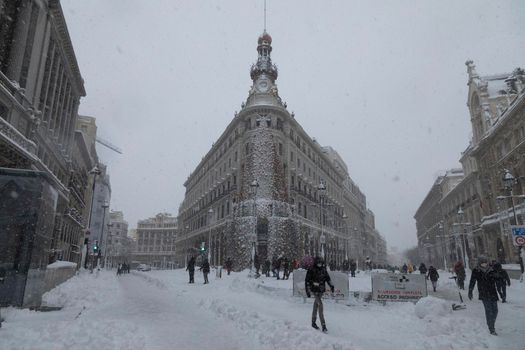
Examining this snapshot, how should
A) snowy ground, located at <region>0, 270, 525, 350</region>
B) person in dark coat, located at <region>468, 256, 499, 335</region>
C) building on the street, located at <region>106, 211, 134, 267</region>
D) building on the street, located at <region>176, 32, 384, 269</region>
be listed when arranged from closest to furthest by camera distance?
snowy ground, located at <region>0, 270, 525, 350</region> → person in dark coat, located at <region>468, 256, 499, 335</region> → building on the street, located at <region>176, 32, 384, 269</region> → building on the street, located at <region>106, 211, 134, 267</region>

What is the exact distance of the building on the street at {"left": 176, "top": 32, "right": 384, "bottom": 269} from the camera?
39875 millimetres

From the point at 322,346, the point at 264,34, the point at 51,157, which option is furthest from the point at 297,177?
the point at 322,346

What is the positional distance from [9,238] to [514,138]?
4018cm

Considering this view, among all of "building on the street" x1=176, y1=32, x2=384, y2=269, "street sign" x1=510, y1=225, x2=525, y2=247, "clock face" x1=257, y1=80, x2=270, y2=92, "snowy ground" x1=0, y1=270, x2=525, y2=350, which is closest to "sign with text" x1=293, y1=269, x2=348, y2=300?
"snowy ground" x1=0, y1=270, x2=525, y2=350

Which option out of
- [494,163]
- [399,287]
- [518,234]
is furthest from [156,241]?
[399,287]

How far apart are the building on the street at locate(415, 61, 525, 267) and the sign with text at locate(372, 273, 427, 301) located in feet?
62.9

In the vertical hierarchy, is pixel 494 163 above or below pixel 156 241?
above

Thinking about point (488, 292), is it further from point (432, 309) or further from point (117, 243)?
point (117, 243)

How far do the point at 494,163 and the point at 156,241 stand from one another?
11385cm

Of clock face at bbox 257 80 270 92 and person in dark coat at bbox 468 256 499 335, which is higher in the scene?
clock face at bbox 257 80 270 92

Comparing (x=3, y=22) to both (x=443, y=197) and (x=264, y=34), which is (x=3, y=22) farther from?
(x=443, y=197)

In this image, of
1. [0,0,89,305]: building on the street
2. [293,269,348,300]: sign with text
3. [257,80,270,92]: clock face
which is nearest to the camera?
[0,0,89,305]: building on the street

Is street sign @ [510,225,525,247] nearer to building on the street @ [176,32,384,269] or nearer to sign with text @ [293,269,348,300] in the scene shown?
sign with text @ [293,269,348,300]

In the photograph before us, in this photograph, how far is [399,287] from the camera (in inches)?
529
